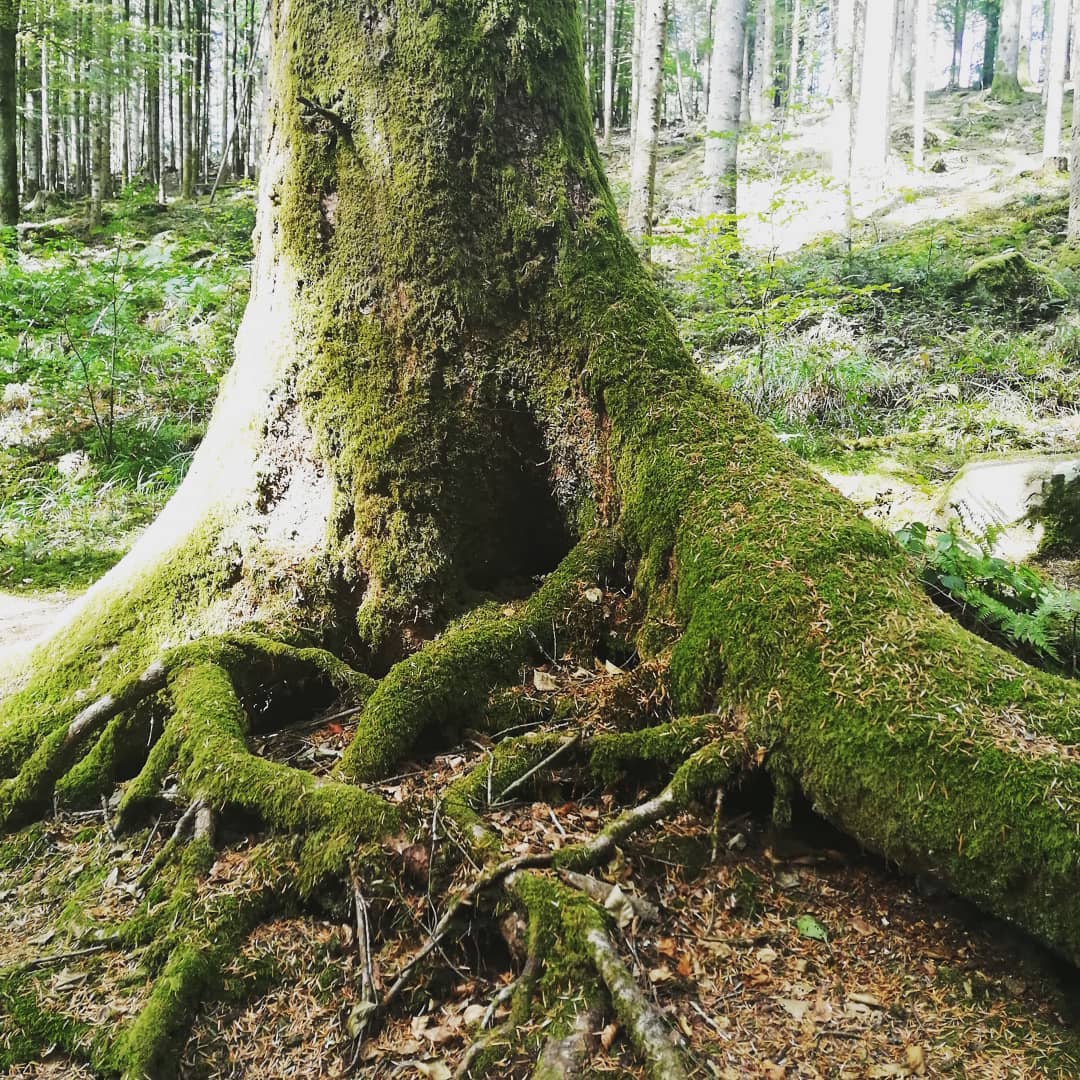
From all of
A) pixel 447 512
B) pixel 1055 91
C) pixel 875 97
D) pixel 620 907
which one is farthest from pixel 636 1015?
pixel 1055 91

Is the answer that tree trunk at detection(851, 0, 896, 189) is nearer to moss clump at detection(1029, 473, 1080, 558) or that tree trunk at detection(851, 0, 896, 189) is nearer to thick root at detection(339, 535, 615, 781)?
moss clump at detection(1029, 473, 1080, 558)

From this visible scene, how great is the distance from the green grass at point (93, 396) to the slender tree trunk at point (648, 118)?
223 inches

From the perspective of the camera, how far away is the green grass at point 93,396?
23.1 feet

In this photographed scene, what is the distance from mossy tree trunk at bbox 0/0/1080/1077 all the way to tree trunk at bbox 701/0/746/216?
1092cm

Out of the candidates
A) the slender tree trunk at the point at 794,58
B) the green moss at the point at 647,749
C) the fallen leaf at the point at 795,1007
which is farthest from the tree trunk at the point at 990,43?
the fallen leaf at the point at 795,1007

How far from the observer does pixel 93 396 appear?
27.5ft

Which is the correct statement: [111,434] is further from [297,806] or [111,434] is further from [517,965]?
[517,965]

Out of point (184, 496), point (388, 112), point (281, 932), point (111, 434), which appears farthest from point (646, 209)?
point (281, 932)

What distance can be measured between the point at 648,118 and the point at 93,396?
Answer: 27.0 ft

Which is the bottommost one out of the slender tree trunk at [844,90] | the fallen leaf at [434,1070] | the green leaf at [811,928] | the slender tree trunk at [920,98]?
the fallen leaf at [434,1070]

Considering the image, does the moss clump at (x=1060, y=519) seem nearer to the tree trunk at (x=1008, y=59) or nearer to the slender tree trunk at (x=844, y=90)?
the slender tree trunk at (x=844, y=90)

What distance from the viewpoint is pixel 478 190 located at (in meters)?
3.57

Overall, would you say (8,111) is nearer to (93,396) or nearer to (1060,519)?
(93,396)

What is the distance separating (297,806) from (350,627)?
1.13m
